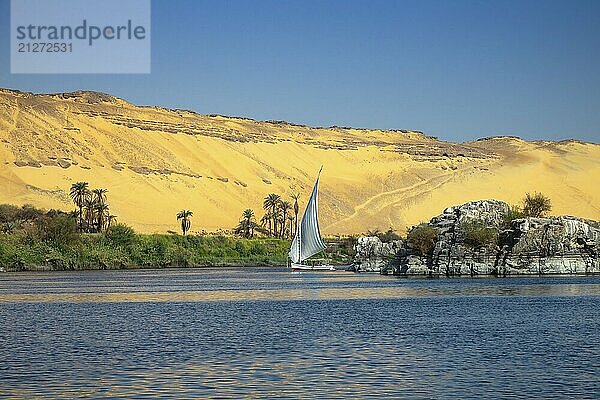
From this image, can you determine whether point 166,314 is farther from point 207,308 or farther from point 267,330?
point 267,330

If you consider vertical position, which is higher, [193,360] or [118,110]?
[118,110]

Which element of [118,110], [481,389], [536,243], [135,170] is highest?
[118,110]

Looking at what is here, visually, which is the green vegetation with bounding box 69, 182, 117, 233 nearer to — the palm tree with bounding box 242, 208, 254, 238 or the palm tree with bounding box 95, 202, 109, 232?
the palm tree with bounding box 95, 202, 109, 232

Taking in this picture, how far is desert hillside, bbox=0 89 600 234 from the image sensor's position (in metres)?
118

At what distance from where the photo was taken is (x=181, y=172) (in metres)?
130

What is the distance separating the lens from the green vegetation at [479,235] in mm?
63000

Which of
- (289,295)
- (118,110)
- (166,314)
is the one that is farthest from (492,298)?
(118,110)

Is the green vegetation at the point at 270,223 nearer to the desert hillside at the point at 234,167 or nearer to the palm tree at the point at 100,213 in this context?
the desert hillside at the point at 234,167

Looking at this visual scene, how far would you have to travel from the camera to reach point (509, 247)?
63.6m

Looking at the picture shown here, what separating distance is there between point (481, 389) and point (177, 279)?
49523mm

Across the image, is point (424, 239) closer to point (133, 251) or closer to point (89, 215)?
point (133, 251)

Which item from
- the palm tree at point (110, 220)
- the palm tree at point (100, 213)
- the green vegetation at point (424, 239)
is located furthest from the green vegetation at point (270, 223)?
the green vegetation at point (424, 239)

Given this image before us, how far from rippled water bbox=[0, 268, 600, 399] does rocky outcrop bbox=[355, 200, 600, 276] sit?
493 inches

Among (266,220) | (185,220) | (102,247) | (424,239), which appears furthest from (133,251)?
(424,239)
